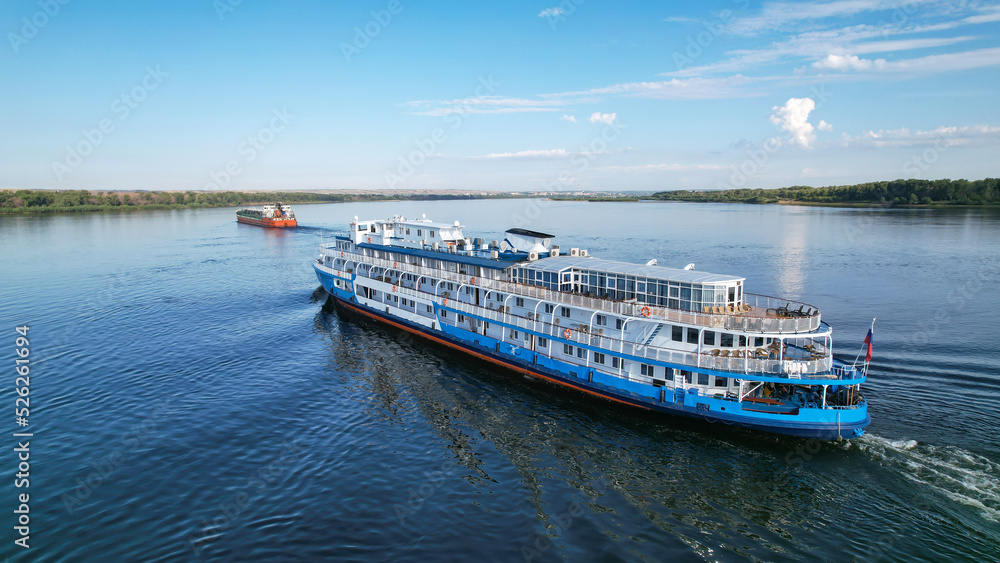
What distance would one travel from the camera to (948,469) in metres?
25.7

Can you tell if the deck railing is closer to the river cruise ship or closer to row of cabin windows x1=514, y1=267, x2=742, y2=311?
the river cruise ship

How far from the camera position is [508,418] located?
108 ft

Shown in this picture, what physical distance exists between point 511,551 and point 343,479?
9.76 m

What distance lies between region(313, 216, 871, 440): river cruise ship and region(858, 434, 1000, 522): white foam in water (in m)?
1.70

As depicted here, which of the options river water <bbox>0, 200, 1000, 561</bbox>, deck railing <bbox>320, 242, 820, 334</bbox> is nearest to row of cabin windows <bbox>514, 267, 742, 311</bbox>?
deck railing <bbox>320, 242, 820, 334</bbox>

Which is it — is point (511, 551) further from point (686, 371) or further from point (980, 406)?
point (980, 406)

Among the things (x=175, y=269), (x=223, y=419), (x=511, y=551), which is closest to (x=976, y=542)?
(x=511, y=551)

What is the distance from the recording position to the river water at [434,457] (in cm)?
2153

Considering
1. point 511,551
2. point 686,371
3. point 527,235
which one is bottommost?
point 511,551

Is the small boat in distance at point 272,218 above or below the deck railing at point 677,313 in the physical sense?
above

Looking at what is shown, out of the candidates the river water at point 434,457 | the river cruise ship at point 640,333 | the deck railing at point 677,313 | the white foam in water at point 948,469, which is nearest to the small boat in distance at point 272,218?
the river water at point 434,457

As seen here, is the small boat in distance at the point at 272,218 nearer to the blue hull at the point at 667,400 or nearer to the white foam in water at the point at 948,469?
the blue hull at the point at 667,400

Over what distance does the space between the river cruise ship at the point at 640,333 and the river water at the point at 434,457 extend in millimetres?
1737

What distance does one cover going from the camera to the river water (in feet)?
70.6
